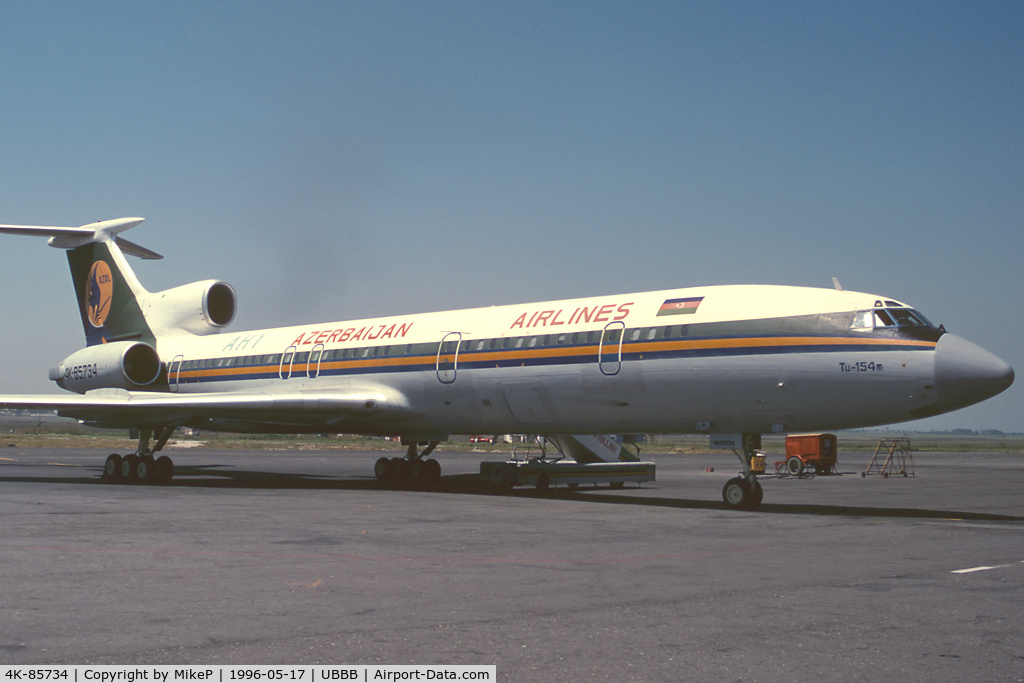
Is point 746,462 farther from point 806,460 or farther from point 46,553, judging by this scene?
point 806,460

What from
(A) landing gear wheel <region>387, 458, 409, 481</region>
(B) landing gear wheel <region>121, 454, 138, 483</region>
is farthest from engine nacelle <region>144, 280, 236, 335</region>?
(A) landing gear wheel <region>387, 458, 409, 481</region>

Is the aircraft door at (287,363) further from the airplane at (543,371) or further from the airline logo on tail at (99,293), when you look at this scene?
the airline logo on tail at (99,293)

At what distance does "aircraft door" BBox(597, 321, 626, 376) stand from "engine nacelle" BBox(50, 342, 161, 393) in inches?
682

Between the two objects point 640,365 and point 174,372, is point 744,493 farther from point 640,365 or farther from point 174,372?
point 174,372

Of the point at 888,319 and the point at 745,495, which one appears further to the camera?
the point at 745,495

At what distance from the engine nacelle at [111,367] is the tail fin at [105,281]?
1600 millimetres

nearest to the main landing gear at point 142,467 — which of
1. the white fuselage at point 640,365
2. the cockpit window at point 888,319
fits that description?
the white fuselage at point 640,365

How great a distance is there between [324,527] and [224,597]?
5617 mm

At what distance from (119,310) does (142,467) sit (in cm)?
918

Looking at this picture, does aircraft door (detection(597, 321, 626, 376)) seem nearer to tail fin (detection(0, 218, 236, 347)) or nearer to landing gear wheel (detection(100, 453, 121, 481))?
landing gear wheel (detection(100, 453, 121, 481))

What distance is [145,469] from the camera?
25.1 meters

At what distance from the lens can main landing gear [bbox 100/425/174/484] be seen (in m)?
25.0

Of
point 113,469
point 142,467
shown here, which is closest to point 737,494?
point 142,467

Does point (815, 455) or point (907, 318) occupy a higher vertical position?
point (907, 318)
